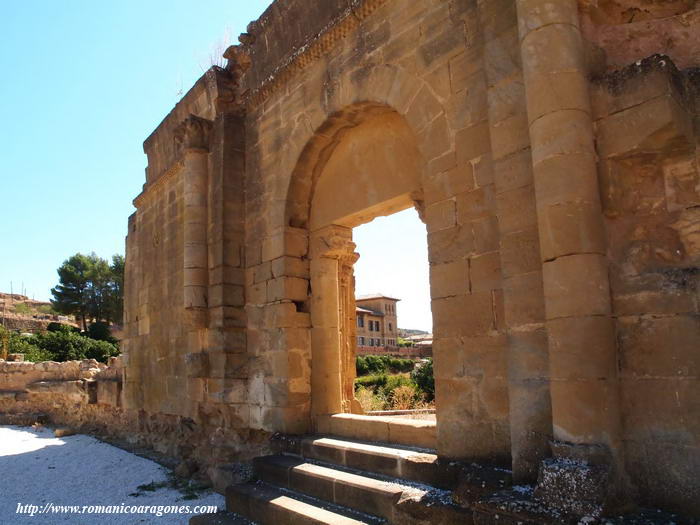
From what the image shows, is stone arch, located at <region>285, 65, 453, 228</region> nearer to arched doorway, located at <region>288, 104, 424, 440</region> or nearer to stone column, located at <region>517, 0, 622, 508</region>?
arched doorway, located at <region>288, 104, 424, 440</region>

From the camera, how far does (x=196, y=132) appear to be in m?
7.17

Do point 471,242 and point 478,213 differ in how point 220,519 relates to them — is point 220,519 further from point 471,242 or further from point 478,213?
point 478,213

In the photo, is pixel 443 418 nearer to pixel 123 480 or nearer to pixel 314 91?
pixel 314 91

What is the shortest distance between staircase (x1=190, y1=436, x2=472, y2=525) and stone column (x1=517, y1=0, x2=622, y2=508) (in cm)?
98

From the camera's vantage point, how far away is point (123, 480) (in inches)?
266

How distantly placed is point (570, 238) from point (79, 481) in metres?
6.73

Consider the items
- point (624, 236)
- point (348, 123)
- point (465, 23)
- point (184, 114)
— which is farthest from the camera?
point (184, 114)

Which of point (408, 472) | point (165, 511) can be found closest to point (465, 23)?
point (408, 472)

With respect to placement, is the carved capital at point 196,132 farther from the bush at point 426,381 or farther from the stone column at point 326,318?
the bush at point 426,381

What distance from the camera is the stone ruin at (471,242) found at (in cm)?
274

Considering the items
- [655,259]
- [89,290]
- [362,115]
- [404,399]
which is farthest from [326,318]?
[89,290]

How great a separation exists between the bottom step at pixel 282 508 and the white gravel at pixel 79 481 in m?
0.61

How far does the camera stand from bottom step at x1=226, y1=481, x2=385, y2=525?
398 cm

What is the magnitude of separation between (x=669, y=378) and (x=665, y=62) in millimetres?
1608
